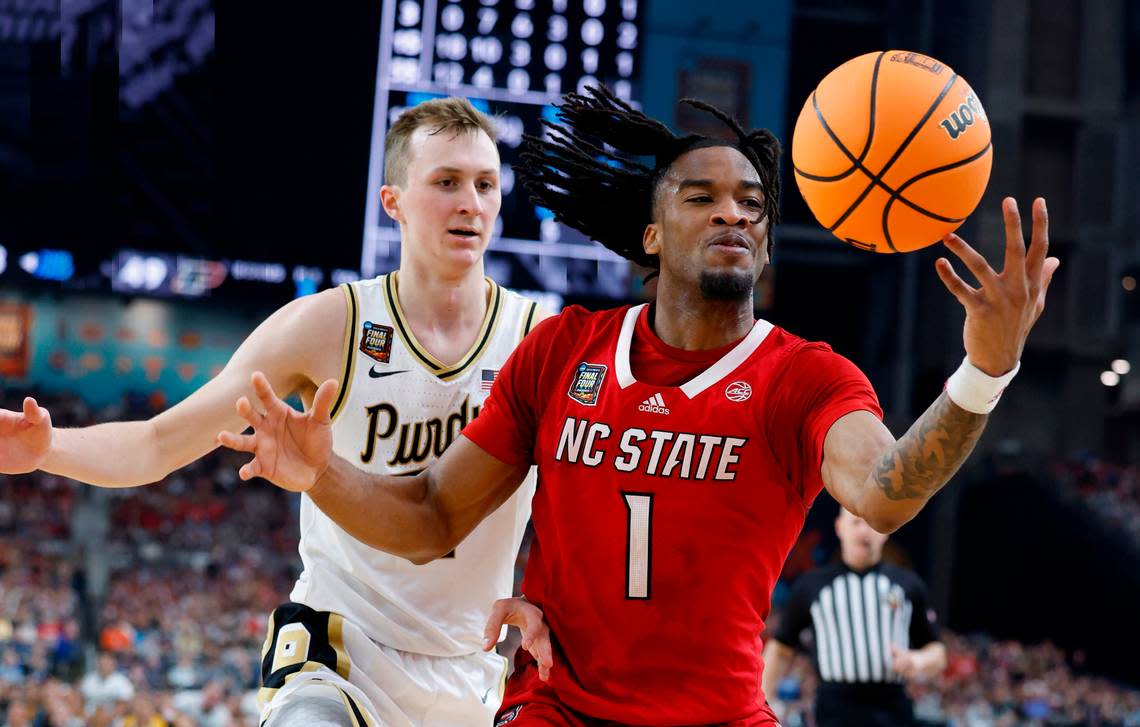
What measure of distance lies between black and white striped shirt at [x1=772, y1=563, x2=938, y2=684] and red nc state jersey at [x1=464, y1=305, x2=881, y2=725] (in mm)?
4328

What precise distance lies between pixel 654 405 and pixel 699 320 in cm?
28

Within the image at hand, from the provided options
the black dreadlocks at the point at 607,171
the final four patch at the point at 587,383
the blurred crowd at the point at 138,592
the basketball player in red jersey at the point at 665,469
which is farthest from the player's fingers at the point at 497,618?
the blurred crowd at the point at 138,592

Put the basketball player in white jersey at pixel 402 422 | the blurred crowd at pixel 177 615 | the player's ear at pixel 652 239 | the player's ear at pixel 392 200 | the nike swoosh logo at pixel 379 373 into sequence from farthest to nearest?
the blurred crowd at pixel 177 615 → the player's ear at pixel 392 200 → the nike swoosh logo at pixel 379 373 → the basketball player in white jersey at pixel 402 422 → the player's ear at pixel 652 239

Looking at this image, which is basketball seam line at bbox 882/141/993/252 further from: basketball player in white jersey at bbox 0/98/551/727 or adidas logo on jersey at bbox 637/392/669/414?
basketball player in white jersey at bbox 0/98/551/727

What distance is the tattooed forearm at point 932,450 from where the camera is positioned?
8.77 feet

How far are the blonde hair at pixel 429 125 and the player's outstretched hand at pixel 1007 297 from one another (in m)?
2.16

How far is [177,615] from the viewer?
15406mm

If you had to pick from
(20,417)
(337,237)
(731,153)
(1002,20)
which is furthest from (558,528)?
(1002,20)

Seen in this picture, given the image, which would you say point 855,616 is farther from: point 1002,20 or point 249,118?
point 1002,20

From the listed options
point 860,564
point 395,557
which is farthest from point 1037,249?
point 860,564

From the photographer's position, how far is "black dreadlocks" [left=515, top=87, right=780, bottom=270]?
150 inches

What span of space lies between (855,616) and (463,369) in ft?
13.0

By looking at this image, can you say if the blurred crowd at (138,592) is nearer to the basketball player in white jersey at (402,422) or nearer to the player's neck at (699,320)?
the basketball player in white jersey at (402,422)

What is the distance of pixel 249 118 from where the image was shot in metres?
14.8
